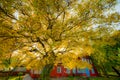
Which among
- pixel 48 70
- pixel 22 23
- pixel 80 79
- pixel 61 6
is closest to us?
pixel 22 23

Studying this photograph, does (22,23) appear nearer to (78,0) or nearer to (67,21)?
(67,21)

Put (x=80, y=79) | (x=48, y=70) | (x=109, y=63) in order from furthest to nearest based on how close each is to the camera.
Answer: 1. (x=109, y=63)
2. (x=80, y=79)
3. (x=48, y=70)

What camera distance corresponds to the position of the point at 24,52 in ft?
55.2

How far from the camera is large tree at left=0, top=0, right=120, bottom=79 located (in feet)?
43.0

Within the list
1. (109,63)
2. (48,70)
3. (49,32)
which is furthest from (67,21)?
(109,63)

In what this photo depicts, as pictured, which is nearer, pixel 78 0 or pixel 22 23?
pixel 22 23

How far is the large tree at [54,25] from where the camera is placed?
13.1 metres

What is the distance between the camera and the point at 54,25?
563 inches

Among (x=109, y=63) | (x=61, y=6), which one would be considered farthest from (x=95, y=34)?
(x=109, y=63)

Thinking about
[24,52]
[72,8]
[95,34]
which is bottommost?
[24,52]

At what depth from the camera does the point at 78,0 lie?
1484 cm

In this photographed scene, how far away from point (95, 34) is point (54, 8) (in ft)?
13.9

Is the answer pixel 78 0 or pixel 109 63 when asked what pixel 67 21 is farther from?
pixel 109 63

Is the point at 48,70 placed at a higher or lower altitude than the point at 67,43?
lower
